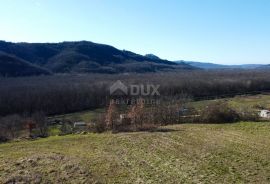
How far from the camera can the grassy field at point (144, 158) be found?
72.6 ft

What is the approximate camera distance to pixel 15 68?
5797 inches

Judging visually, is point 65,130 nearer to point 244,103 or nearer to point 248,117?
point 248,117

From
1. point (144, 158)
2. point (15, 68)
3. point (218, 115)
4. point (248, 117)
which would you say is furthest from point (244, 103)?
point (15, 68)

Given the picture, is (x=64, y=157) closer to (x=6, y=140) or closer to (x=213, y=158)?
(x=213, y=158)

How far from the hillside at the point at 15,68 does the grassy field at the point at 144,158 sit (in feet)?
370

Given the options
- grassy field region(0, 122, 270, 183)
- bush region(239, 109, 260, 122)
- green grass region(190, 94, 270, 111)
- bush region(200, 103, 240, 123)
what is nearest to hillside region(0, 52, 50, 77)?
green grass region(190, 94, 270, 111)

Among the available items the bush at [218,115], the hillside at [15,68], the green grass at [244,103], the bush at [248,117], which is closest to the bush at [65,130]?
the bush at [218,115]

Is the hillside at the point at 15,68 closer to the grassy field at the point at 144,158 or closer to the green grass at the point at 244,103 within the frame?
the green grass at the point at 244,103

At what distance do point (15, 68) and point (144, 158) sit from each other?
13028 centimetres

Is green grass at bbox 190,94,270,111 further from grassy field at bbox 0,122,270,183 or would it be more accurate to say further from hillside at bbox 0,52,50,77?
hillside at bbox 0,52,50,77

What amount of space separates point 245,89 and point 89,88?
4542cm

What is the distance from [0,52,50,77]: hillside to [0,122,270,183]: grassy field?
112824 millimetres

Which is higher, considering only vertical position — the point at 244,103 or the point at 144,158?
the point at 144,158

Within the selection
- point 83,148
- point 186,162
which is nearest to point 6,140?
point 83,148
